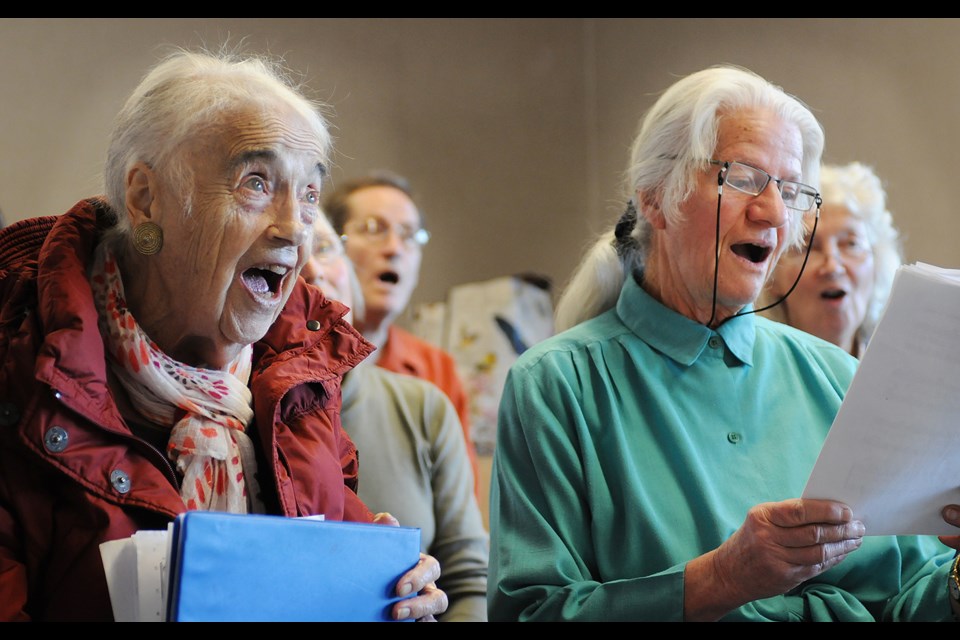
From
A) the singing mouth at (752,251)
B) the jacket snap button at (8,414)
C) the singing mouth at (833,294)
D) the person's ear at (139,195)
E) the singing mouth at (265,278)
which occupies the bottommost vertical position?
the singing mouth at (833,294)

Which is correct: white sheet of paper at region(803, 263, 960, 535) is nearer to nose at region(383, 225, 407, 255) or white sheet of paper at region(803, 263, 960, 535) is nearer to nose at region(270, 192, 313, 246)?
nose at region(270, 192, 313, 246)

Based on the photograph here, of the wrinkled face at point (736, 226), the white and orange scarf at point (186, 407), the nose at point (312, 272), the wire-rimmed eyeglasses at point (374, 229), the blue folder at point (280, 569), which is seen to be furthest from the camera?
the wire-rimmed eyeglasses at point (374, 229)

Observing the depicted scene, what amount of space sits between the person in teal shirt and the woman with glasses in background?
1.54 m

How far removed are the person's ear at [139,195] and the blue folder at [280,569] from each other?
620 mm

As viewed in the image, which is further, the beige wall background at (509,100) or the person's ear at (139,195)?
the beige wall background at (509,100)

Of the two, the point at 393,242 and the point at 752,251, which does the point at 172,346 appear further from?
the point at 393,242

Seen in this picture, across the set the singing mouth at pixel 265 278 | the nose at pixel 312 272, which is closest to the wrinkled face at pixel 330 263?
the nose at pixel 312 272

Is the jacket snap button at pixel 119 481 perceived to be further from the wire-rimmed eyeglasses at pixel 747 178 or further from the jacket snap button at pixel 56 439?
the wire-rimmed eyeglasses at pixel 747 178

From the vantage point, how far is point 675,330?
6.30ft

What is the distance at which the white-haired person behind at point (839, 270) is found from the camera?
9.66 ft

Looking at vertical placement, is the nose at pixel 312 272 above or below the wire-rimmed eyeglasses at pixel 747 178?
below

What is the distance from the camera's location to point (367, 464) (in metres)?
2.68
